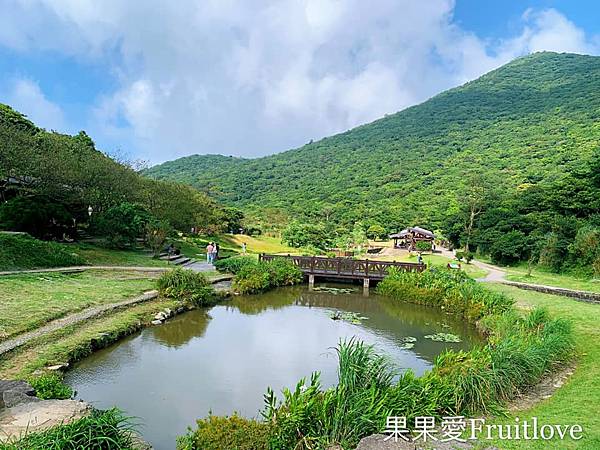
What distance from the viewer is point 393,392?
5922mm

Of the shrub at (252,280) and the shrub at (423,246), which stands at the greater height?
the shrub at (423,246)

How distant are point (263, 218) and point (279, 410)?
147 feet

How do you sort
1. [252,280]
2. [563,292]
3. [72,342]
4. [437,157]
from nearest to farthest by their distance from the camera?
[72,342]
[563,292]
[252,280]
[437,157]

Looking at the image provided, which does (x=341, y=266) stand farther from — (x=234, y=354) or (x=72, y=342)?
(x=72, y=342)

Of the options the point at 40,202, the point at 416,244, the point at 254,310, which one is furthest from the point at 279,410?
the point at 416,244

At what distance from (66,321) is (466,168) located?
176ft

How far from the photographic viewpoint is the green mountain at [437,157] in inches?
1906

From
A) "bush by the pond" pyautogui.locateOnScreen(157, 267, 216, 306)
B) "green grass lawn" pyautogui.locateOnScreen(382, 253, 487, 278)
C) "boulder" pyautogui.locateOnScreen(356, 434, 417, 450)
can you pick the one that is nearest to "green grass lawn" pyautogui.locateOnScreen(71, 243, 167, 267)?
"bush by the pond" pyautogui.locateOnScreen(157, 267, 216, 306)

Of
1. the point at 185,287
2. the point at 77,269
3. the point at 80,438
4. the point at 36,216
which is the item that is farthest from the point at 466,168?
the point at 80,438

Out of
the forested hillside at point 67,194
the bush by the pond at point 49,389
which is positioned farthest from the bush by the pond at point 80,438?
the forested hillside at point 67,194

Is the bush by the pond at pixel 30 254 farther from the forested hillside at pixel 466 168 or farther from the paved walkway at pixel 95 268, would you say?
the forested hillside at pixel 466 168

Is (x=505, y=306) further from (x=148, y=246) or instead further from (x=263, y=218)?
(x=263, y=218)

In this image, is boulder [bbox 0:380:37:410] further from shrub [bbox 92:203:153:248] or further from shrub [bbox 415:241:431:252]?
shrub [bbox 415:241:431:252]

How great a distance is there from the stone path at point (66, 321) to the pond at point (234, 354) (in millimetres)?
1139
